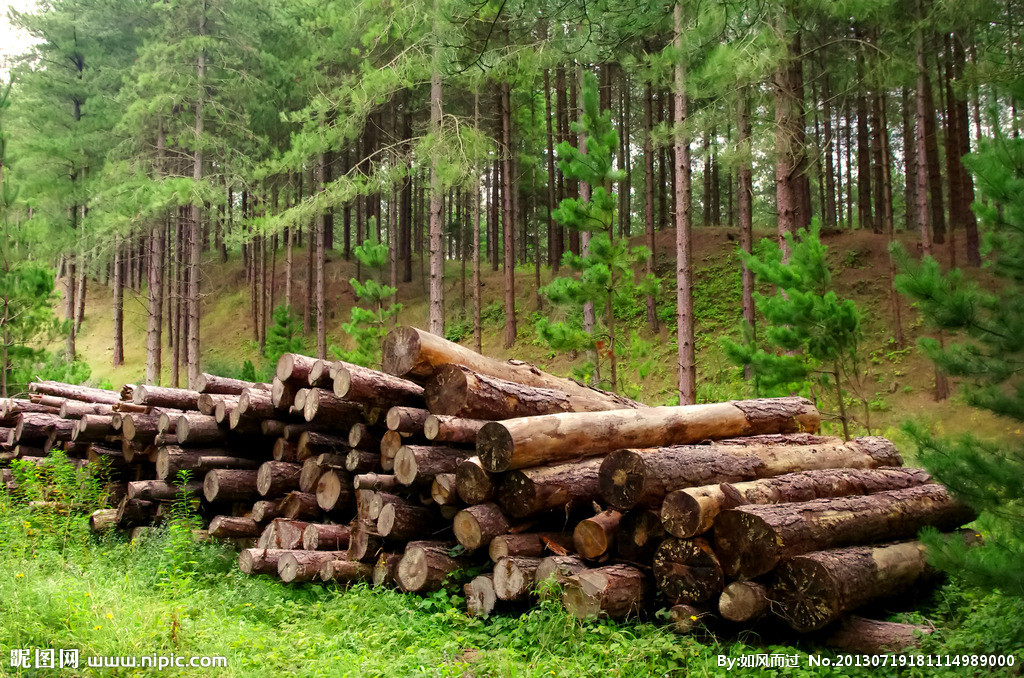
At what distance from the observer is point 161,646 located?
4453mm

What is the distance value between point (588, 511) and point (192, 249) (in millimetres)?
21226

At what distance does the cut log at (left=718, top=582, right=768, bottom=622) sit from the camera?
4.86 m

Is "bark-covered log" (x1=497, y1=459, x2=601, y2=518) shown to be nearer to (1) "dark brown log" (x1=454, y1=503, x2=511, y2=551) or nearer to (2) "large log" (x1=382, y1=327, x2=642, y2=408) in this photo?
(1) "dark brown log" (x1=454, y1=503, x2=511, y2=551)

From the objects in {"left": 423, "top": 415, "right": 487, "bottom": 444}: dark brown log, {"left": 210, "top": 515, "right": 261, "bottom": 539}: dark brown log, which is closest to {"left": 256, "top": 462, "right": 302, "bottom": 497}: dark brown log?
{"left": 210, "top": 515, "right": 261, "bottom": 539}: dark brown log

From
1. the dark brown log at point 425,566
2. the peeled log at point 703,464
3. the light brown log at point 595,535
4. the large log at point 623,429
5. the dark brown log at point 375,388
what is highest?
the dark brown log at point 375,388

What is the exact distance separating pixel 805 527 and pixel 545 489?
79.5 inches

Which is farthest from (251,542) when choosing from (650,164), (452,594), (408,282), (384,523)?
(408,282)

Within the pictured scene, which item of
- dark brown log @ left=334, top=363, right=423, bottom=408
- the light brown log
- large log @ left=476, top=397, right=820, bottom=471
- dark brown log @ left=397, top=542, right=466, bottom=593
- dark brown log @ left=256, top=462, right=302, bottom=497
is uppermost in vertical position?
dark brown log @ left=334, top=363, right=423, bottom=408

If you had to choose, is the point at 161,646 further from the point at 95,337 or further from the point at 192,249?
the point at 95,337

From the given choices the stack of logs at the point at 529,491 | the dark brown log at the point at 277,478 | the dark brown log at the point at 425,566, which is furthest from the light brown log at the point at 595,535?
the dark brown log at the point at 277,478

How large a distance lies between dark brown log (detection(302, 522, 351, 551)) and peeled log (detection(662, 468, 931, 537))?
11.2 ft

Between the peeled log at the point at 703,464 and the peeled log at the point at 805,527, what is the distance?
1.90 feet

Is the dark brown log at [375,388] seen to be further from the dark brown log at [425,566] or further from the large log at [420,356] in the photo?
the dark brown log at [425,566]

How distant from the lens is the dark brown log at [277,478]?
7.72m
